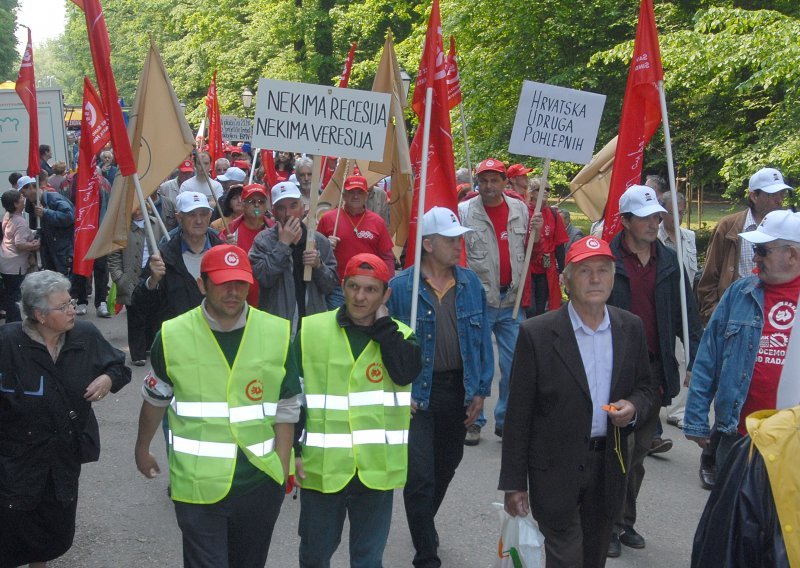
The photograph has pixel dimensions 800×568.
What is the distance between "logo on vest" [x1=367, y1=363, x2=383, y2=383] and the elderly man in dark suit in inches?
23.1

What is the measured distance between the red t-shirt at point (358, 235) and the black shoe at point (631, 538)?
3.07 metres

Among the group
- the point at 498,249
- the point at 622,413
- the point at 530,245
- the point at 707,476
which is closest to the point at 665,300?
the point at 622,413

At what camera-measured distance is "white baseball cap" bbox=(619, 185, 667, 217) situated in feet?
19.1

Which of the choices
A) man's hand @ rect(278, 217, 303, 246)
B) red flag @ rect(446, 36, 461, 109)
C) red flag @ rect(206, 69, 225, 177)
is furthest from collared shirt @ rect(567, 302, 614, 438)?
red flag @ rect(206, 69, 225, 177)

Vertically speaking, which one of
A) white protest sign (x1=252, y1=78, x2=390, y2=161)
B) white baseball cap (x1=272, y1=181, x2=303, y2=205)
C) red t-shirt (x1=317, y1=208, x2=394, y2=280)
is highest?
white protest sign (x1=252, y1=78, x2=390, y2=161)

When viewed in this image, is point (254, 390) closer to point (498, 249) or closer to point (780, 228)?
point (780, 228)

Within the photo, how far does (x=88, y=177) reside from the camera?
29.0 ft

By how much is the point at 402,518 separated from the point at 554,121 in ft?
11.0

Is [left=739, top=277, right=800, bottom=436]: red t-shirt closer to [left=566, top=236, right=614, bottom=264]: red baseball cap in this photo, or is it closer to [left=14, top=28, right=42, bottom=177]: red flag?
[left=566, top=236, right=614, bottom=264]: red baseball cap

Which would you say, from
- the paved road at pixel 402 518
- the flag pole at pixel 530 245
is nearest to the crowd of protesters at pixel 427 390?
the paved road at pixel 402 518

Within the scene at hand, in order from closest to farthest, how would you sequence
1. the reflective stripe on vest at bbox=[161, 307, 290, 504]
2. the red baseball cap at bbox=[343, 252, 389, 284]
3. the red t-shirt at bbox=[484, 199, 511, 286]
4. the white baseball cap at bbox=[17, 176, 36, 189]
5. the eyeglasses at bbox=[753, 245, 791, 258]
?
the reflective stripe on vest at bbox=[161, 307, 290, 504]
the red baseball cap at bbox=[343, 252, 389, 284]
the eyeglasses at bbox=[753, 245, 791, 258]
the red t-shirt at bbox=[484, 199, 511, 286]
the white baseball cap at bbox=[17, 176, 36, 189]

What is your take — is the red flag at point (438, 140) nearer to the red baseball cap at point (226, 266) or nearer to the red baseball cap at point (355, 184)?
the red baseball cap at point (355, 184)

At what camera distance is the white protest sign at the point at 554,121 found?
7.85m

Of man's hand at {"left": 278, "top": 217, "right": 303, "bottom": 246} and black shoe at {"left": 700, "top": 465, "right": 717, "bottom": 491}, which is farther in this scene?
black shoe at {"left": 700, "top": 465, "right": 717, "bottom": 491}
